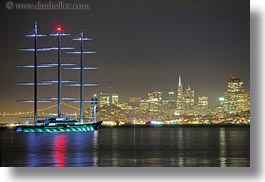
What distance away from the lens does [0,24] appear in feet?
62.3

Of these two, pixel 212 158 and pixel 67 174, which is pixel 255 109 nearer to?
pixel 67 174

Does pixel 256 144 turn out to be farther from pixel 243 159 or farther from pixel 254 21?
pixel 243 159

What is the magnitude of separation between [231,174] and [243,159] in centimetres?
547

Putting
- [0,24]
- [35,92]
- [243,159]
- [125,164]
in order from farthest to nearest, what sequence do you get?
[35,92] < [0,24] < [243,159] < [125,164]

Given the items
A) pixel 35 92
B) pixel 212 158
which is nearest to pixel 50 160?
pixel 212 158

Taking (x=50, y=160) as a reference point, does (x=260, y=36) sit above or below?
above

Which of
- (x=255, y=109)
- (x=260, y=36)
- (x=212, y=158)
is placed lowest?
(x=212, y=158)

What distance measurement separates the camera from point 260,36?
10.3m

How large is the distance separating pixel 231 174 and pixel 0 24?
10447 mm

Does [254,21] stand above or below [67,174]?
above

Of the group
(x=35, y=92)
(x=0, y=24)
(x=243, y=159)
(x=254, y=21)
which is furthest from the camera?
(x=35, y=92)

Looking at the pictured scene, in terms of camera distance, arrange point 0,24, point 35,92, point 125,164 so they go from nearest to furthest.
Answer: point 125,164 → point 0,24 → point 35,92

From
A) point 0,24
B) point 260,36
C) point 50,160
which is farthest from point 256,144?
point 0,24

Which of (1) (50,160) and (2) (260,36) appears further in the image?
(1) (50,160)
